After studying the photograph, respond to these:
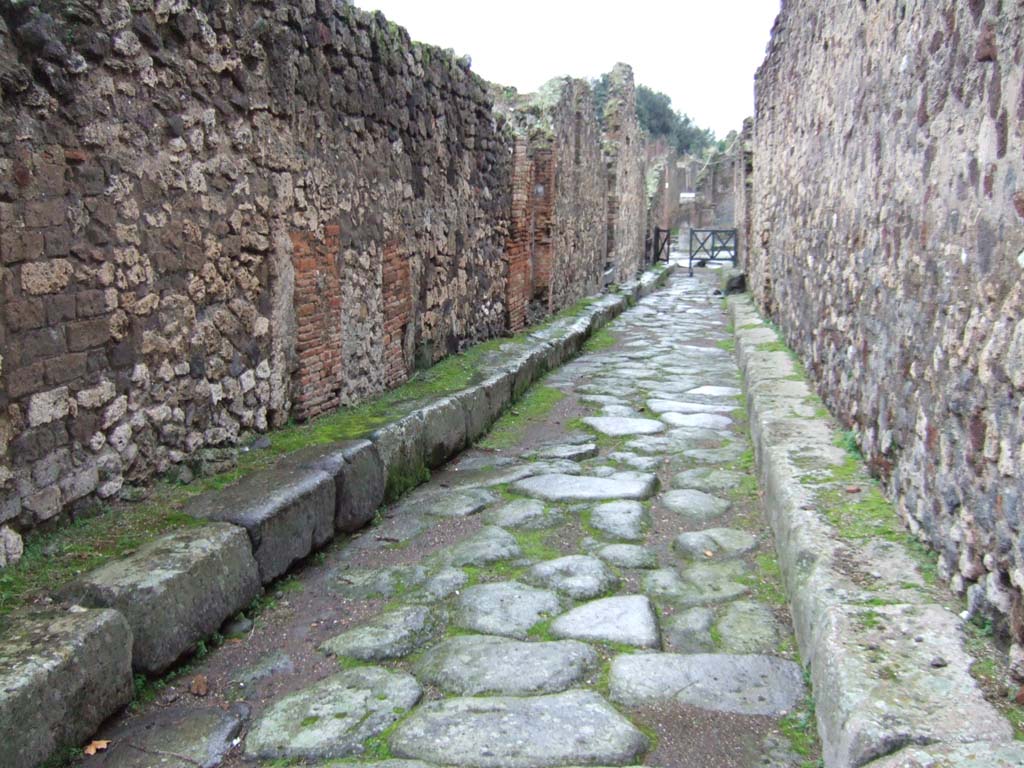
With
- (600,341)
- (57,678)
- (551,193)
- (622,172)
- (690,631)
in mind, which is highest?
(622,172)

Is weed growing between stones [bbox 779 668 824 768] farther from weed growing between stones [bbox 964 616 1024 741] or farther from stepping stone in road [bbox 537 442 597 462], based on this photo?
stepping stone in road [bbox 537 442 597 462]

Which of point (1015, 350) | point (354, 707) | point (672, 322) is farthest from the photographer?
point (672, 322)

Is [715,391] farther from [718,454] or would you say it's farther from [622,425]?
[718,454]

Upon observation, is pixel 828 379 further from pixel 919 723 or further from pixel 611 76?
pixel 611 76

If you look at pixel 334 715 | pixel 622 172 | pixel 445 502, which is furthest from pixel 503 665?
pixel 622 172

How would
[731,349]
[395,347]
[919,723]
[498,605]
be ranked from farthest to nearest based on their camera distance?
[731,349] → [395,347] → [498,605] → [919,723]

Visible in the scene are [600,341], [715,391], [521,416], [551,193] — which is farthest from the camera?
[600,341]

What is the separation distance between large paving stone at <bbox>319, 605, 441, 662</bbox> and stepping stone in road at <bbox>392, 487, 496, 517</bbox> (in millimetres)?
1130

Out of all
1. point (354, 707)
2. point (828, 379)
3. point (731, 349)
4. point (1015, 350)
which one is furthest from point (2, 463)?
point (731, 349)

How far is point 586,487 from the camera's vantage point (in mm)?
4680

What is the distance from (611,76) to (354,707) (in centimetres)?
1587

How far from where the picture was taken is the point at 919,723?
1882mm

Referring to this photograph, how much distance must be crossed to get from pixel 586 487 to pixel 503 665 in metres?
1.97

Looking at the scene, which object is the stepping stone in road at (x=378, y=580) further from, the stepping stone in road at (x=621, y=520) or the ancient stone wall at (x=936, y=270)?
the ancient stone wall at (x=936, y=270)
